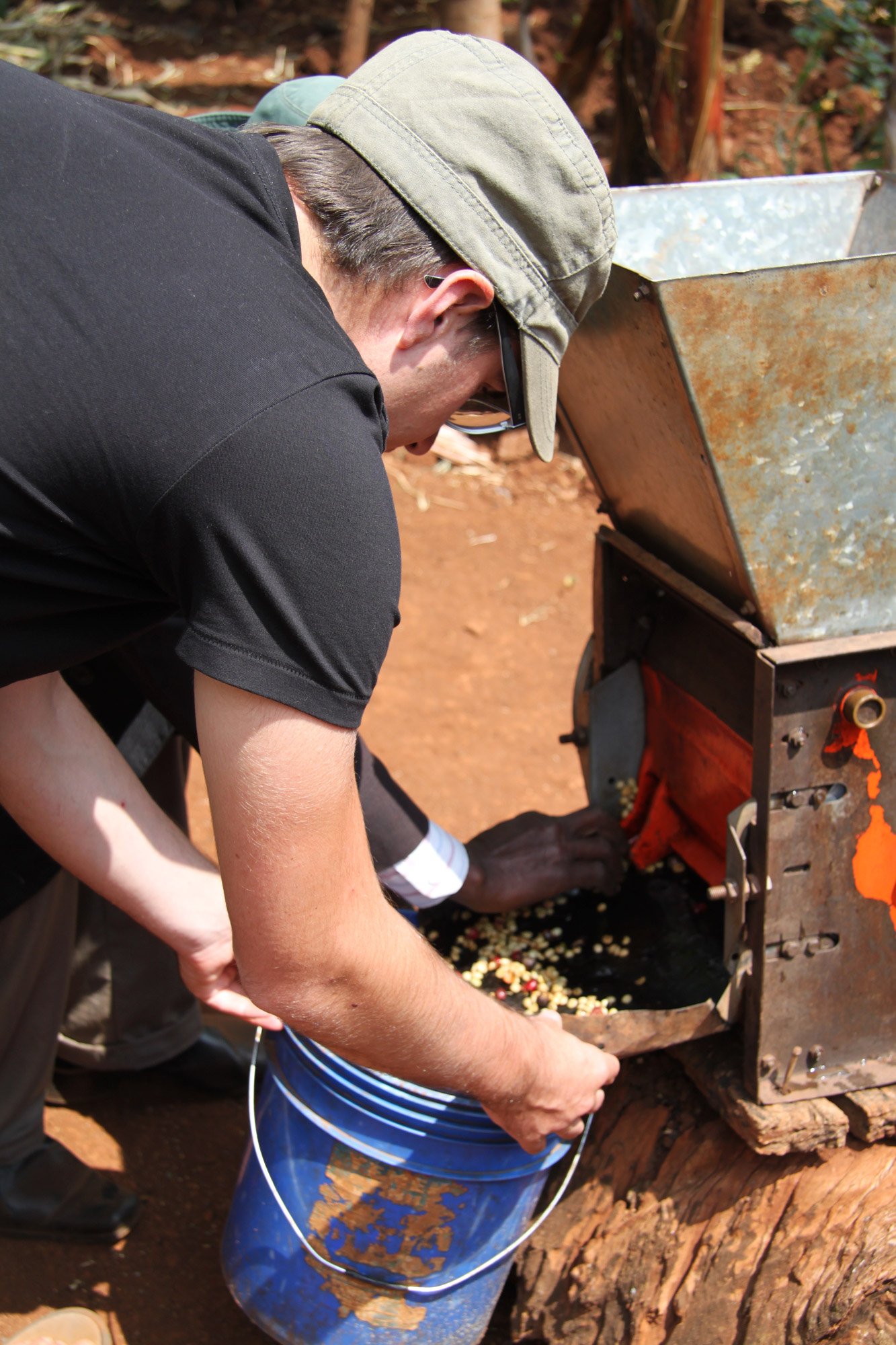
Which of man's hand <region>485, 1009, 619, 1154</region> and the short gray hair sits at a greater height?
the short gray hair

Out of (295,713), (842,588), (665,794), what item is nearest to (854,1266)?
(665,794)

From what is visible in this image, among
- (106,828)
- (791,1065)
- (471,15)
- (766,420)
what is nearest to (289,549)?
(766,420)

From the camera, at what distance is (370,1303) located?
6.25 feet

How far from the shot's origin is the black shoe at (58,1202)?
2328 mm

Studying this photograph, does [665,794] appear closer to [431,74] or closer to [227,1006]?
[227,1006]

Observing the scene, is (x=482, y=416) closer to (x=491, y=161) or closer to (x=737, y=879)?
(x=491, y=161)

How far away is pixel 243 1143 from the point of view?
2725mm

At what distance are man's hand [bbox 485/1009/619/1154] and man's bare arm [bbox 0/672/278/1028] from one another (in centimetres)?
45

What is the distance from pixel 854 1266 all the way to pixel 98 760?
1.47 meters

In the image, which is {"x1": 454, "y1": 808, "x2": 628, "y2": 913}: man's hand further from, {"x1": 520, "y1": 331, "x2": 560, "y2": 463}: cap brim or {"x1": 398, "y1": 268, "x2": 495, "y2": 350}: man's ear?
{"x1": 398, "y1": 268, "x2": 495, "y2": 350}: man's ear

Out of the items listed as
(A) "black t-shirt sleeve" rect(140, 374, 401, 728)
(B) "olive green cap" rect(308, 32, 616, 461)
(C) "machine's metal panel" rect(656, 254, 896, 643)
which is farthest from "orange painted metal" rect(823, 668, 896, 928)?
(A) "black t-shirt sleeve" rect(140, 374, 401, 728)

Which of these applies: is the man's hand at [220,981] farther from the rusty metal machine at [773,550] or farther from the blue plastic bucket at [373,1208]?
the rusty metal machine at [773,550]

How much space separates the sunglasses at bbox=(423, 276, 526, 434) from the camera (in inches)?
53.6

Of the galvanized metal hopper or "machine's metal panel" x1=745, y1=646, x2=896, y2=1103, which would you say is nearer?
the galvanized metal hopper
